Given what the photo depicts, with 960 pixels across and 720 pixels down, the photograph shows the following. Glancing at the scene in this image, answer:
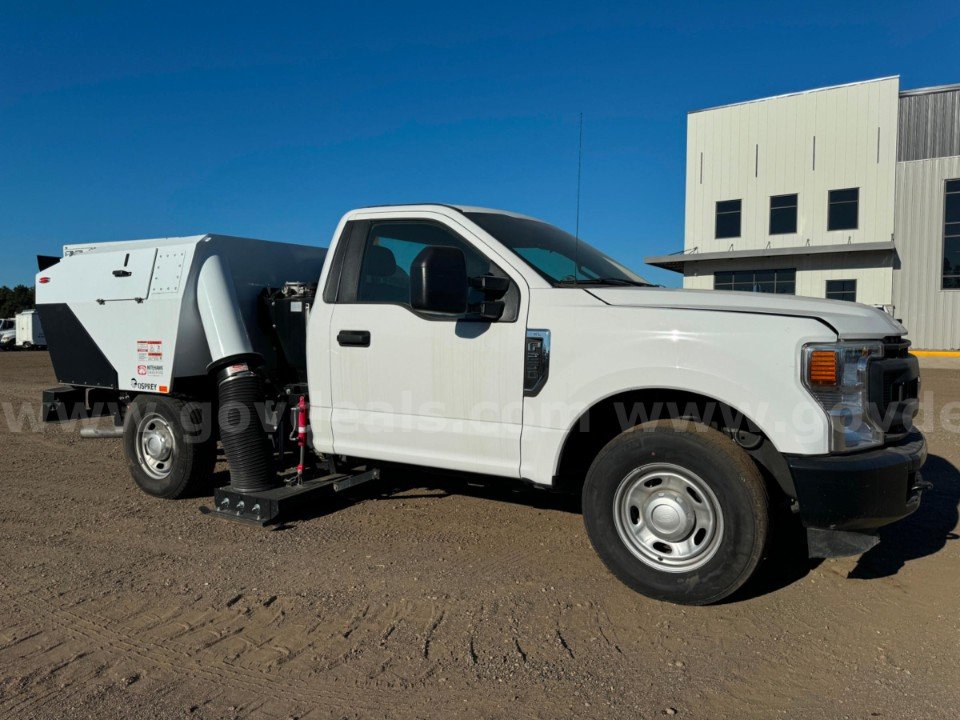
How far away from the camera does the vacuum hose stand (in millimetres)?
5211

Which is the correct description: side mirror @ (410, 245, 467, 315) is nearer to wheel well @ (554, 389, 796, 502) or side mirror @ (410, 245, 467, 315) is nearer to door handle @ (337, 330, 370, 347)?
door handle @ (337, 330, 370, 347)

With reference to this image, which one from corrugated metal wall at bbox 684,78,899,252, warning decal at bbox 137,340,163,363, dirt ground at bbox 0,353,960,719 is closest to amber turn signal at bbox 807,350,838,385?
dirt ground at bbox 0,353,960,719

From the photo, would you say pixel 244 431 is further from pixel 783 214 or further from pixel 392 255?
pixel 783 214

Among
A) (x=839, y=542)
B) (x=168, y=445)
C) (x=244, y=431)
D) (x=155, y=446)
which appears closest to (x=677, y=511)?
(x=839, y=542)

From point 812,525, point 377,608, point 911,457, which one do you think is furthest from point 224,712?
point 911,457

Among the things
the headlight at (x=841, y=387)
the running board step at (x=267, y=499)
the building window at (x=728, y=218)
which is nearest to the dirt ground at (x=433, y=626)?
the running board step at (x=267, y=499)

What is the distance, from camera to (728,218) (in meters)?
28.5

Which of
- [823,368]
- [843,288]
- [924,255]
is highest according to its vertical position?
[924,255]

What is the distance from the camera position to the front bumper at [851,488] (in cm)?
339

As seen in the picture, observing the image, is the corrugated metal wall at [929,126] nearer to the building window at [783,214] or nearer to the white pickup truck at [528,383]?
the building window at [783,214]

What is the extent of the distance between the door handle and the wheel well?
1467mm

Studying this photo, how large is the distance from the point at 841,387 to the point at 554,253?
196 cm

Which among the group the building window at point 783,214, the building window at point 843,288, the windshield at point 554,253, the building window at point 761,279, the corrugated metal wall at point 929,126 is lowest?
the windshield at point 554,253

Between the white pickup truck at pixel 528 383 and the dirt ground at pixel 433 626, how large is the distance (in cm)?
37
